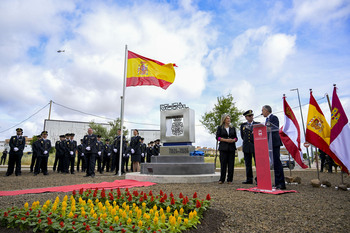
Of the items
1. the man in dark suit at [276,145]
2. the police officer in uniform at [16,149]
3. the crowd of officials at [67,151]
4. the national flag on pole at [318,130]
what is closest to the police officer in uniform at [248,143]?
the man in dark suit at [276,145]

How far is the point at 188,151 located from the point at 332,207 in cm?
534

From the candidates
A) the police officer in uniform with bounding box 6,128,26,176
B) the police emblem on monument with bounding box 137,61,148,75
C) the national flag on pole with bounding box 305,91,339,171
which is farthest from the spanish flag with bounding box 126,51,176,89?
the national flag on pole with bounding box 305,91,339,171

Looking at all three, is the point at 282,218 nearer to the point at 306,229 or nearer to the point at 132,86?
the point at 306,229

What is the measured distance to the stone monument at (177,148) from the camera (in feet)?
25.3

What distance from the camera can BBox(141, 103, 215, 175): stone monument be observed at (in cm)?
773

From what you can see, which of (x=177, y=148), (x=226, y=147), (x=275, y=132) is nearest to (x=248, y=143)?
(x=226, y=147)

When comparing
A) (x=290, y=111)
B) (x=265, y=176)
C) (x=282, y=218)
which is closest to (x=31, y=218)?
(x=282, y=218)

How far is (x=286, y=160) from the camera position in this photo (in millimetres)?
17500

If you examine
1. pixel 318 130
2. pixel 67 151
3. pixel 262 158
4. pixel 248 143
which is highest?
pixel 318 130

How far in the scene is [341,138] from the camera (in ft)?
18.2

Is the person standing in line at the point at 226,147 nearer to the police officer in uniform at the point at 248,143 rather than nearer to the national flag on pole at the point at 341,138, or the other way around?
the police officer in uniform at the point at 248,143

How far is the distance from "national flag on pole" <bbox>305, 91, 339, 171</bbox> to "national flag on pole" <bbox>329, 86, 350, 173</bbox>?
0.20 meters

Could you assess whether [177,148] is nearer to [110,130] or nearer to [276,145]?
[276,145]

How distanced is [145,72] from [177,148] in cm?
399
